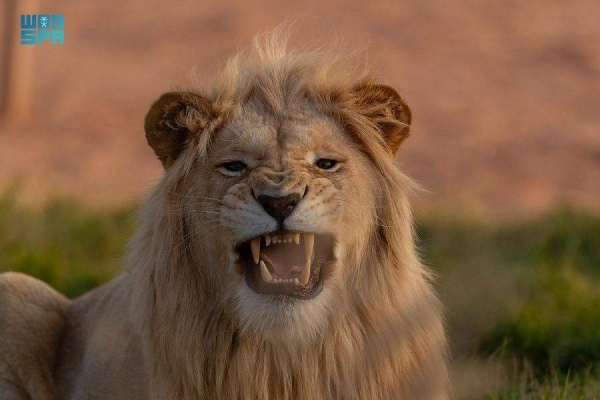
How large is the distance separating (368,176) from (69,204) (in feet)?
19.0

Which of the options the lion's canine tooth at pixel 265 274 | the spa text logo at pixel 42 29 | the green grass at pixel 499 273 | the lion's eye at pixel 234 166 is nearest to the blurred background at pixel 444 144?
the green grass at pixel 499 273

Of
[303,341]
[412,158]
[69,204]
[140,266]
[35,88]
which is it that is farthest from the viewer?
[35,88]

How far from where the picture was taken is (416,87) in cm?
1320

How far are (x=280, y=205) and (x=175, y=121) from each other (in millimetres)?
671

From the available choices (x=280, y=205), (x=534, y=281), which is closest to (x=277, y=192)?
(x=280, y=205)

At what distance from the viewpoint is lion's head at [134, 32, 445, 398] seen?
352 cm

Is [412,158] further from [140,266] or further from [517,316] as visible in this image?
[140,266]

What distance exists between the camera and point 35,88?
14.2 metres

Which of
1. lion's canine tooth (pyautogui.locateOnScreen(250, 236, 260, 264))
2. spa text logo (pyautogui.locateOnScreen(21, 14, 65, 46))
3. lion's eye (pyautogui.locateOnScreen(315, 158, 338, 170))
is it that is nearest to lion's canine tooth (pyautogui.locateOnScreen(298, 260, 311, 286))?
lion's canine tooth (pyautogui.locateOnScreen(250, 236, 260, 264))

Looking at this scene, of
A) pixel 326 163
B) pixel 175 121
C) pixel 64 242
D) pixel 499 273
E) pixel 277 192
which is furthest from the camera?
pixel 64 242

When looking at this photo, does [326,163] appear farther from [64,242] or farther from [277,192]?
[64,242]

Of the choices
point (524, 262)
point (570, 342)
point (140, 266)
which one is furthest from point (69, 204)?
point (140, 266)

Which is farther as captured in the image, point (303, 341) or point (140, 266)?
point (140, 266)

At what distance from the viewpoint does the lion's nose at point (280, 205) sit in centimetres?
337
